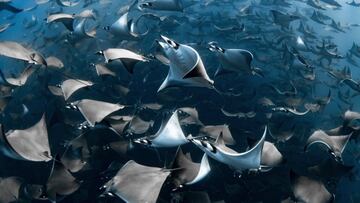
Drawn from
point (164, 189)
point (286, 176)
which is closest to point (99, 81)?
point (164, 189)

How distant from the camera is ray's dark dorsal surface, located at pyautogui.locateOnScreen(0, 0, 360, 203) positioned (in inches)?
203

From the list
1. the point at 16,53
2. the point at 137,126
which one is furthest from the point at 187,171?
the point at 16,53

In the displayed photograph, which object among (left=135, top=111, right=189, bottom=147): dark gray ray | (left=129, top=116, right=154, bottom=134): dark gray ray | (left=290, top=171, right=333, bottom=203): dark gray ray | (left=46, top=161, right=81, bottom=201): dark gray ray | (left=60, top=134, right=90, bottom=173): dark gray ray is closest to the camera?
(left=290, top=171, right=333, bottom=203): dark gray ray

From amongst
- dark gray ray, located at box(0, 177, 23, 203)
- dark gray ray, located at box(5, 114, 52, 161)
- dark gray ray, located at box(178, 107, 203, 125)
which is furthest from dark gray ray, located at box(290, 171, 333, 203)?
dark gray ray, located at box(0, 177, 23, 203)

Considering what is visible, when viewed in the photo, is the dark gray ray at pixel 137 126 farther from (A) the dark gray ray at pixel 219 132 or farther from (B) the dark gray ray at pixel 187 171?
(B) the dark gray ray at pixel 187 171

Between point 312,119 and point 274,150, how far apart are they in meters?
7.58

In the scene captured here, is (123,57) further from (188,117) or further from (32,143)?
(188,117)

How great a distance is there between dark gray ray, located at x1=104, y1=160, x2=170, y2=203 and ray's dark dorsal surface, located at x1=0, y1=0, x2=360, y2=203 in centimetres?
2

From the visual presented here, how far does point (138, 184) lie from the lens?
175 inches

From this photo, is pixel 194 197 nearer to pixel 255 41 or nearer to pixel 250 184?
pixel 250 184

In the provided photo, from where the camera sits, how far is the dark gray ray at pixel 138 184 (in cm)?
419

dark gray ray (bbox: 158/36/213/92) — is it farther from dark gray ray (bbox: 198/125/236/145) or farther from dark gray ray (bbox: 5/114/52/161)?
dark gray ray (bbox: 5/114/52/161)

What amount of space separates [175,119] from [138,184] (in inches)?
62.2

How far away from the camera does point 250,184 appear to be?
7.85m
